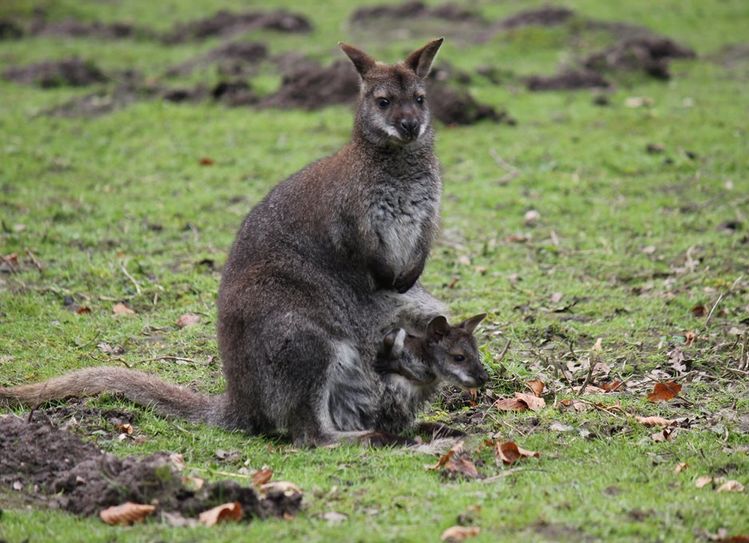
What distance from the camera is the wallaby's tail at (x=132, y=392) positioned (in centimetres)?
661

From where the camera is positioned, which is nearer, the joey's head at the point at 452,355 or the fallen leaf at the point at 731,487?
the fallen leaf at the point at 731,487

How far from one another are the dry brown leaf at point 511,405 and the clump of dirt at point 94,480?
2083 mm

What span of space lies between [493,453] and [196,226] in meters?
6.03

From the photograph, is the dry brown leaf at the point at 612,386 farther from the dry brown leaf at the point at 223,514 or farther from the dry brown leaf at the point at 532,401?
the dry brown leaf at the point at 223,514

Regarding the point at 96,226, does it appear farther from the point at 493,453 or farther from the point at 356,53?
the point at 493,453

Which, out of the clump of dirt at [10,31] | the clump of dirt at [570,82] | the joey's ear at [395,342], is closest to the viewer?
the joey's ear at [395,342]

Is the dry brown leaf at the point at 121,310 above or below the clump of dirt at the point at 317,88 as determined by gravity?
below

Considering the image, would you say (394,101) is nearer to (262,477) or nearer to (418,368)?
(418,368)

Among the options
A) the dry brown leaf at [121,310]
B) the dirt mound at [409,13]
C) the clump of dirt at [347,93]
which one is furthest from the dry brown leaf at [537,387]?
the dirt mound at [409,13]

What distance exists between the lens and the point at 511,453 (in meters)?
5.93

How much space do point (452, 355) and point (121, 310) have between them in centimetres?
340

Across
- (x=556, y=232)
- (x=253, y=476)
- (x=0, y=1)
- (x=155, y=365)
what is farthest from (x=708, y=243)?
(x=0, y=1)

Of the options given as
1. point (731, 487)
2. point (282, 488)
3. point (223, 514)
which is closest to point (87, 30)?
point (282, 488)

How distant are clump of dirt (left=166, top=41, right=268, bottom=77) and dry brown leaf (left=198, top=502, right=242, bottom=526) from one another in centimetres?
1361
